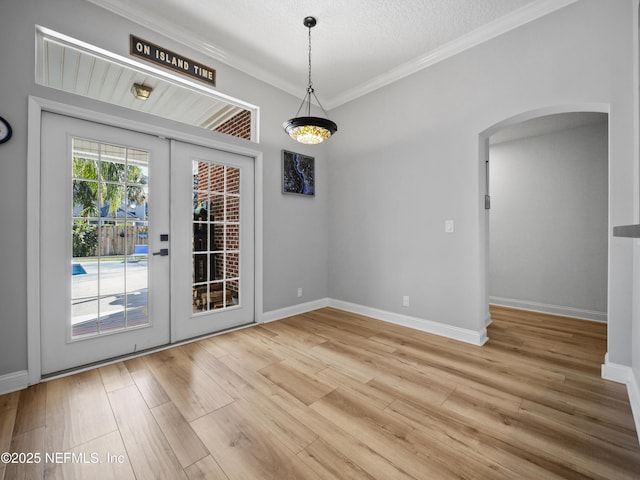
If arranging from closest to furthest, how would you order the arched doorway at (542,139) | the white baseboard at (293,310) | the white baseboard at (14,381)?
the white baseboard at (14,381), the arched doorway at (542,139), the white baseboard at (293,310)

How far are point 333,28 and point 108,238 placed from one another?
9.24ft

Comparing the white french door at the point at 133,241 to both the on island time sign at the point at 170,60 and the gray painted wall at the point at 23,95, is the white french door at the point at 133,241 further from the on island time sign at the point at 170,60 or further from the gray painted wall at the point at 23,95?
the on island time sign at the point at 170,60

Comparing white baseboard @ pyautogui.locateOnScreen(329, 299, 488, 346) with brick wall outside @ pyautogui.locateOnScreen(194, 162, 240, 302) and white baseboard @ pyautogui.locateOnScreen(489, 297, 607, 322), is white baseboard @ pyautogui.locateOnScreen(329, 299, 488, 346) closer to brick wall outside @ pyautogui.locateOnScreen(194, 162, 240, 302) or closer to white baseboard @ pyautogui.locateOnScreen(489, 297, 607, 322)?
brick wall outside @ pyautogui.locateOnScreen(194, 162, 240, 302)

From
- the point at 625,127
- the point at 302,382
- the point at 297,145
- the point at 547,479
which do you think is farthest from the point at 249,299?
the point at 625,127

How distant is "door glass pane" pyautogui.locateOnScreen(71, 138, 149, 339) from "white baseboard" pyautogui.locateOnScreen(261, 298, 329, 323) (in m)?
1.35

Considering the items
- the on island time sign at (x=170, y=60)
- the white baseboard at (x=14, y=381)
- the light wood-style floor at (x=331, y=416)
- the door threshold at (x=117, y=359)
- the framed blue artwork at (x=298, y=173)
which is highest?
the on island time sign at (x=170, y=60)

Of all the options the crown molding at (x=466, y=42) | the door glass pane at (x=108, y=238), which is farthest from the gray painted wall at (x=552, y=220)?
the door glass pane at (x=108, y=238)

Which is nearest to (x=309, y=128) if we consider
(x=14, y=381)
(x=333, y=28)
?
(x=333, y=28)

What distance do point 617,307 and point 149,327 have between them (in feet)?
12.6

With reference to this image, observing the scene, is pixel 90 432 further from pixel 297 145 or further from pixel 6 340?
pixel 297 145

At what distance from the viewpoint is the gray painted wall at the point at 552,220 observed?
3.63 m

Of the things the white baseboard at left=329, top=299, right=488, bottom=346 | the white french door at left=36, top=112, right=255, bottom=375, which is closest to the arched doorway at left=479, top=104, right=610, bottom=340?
the white baseboard at left=329, top=299, right=488, bottom=346

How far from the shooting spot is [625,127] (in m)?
2.03

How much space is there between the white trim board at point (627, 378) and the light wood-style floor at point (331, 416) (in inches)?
2.5
